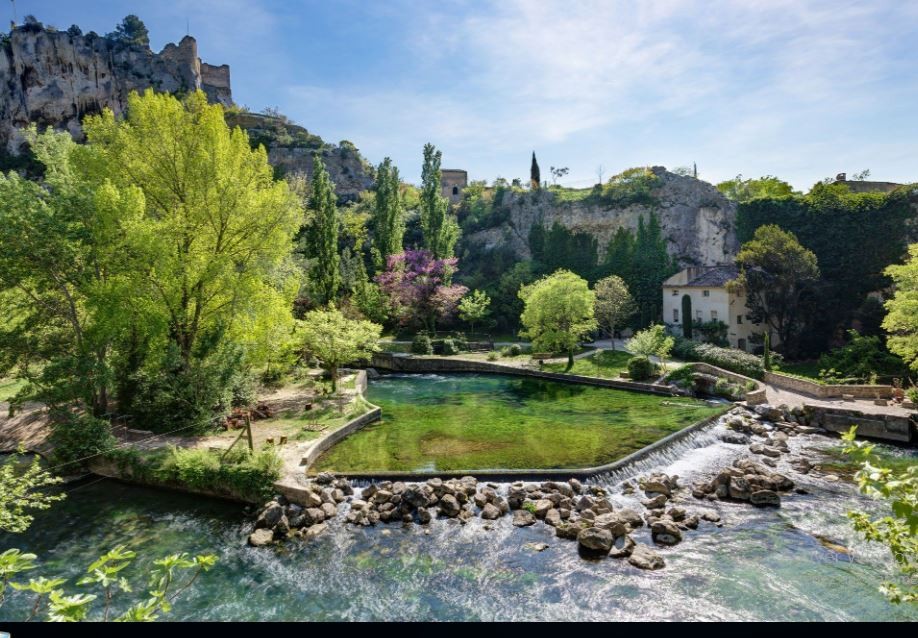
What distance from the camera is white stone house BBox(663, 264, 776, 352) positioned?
37938 mm

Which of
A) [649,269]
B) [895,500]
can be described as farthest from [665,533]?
[649,269]

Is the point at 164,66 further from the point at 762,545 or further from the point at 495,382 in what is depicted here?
the point at 762,545

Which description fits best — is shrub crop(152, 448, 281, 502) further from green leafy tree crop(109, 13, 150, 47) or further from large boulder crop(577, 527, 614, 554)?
green leafy tree crop(109, 13, 150, 47)

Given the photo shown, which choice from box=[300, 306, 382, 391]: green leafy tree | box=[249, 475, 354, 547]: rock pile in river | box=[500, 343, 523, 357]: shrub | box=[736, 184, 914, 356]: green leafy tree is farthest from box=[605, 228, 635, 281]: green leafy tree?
box=[249, 475, 354, 547]: rock pile in river

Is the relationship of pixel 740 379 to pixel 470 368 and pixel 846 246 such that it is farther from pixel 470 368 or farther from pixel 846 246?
→ pixel 846 246

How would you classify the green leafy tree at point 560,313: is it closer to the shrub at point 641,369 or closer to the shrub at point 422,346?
the shrub at point 641,369

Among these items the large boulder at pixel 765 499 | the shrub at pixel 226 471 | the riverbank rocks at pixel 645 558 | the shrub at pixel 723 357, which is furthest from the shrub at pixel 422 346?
the riverbank rocks at pixel 645 558

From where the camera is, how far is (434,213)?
49281 mm

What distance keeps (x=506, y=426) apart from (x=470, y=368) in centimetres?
1503

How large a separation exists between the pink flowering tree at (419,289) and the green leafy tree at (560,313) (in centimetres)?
1079

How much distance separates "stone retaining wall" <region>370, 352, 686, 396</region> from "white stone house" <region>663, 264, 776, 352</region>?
12.7 m

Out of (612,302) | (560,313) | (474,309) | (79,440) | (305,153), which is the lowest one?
(79,440)

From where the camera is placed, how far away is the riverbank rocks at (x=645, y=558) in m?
12.1

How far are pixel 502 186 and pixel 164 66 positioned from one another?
50050 mm
